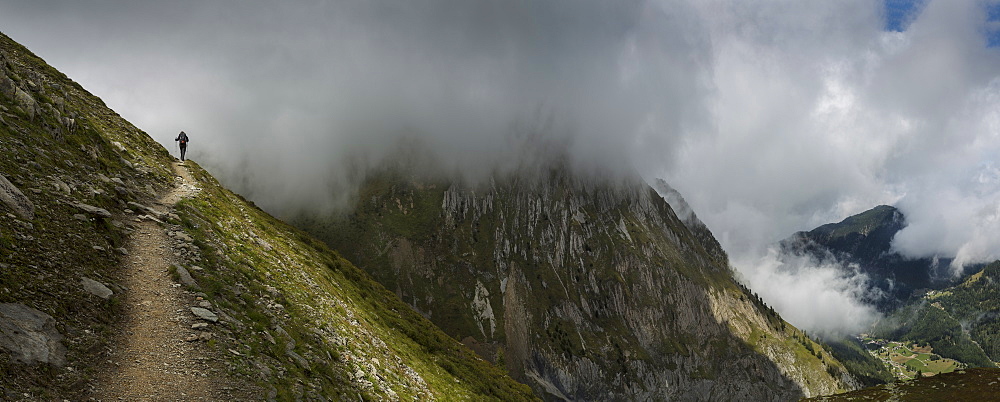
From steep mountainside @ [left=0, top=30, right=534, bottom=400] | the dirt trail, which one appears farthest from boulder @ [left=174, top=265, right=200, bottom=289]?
the dirt trail

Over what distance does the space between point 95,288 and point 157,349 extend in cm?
376

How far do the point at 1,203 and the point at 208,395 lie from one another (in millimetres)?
11612

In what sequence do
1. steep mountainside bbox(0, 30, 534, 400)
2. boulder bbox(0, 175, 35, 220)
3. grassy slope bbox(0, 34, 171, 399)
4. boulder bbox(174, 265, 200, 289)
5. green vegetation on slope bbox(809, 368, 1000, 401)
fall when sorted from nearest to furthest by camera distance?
grassy slope bbox(0, 34, 171, 399) < steep mountainside bbox(0, 30, 534, 400) < boulder bbox(0, 175, 35, 220) < boulder bbox(174, 265, 200, 289) < green vegetation on slope bbox(809, 368, 1000, 401)

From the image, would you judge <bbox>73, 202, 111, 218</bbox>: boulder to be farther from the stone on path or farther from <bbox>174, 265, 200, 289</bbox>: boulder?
the stone on path

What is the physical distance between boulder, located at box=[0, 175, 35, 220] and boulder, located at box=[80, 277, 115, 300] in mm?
3922

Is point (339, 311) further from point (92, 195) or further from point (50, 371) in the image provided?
point (50, 371)

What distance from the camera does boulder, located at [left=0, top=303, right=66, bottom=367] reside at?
12930mm

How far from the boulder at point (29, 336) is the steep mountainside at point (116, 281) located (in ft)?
0.13

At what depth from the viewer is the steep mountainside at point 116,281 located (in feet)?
47.6

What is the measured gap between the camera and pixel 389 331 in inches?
1799

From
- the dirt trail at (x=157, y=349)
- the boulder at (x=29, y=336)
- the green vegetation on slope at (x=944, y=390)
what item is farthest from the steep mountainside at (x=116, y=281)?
the green vegetation on slope at (x=944, y=390)

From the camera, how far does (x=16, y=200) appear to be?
1838 cm

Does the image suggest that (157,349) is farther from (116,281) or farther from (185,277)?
(185,277)

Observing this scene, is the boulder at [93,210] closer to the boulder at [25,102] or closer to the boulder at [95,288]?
the boulder at [95,288]
